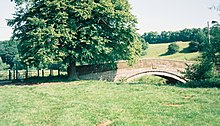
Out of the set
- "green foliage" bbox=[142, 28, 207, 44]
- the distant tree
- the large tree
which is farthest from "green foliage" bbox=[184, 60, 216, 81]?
the distant tree

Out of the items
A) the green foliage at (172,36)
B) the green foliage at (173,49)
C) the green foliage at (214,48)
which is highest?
the green foliage at (172,36)

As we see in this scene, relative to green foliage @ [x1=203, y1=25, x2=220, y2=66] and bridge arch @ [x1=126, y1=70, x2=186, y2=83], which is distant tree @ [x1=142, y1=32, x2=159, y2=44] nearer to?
bridge arch @ [x1=126, y1=70, x2=186, y2=83]

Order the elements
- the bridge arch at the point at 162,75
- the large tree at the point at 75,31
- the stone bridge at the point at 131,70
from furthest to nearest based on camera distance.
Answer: the bridge arch at the point at 162,75 → the stone bridge at the point at 131,70 → the large tree at the point at 75,31

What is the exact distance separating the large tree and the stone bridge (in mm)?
2317

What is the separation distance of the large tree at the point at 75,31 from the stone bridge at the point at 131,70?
2.32 meters

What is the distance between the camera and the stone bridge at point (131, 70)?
106ft

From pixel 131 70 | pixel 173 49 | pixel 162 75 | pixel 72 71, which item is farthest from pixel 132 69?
pixel 173 49

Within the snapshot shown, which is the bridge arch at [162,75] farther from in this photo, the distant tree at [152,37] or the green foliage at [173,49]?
the distant tree at [152,37]

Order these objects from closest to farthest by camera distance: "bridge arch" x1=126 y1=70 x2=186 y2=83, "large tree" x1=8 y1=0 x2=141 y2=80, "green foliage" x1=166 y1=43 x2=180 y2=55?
"large tree" x1=8 y1=0 x2=141 y2=80
"bridge arch" x1=126 y1=70 x2=186 y2=83
"green foliage" x1=166 y1=43 x2=180 y2=55

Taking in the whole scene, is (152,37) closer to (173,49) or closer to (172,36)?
(172,36)

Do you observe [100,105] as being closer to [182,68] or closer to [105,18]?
[105,18]

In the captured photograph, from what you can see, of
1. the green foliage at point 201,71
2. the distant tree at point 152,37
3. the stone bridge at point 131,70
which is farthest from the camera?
the distant tree at point 152,37

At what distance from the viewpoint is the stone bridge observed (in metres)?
32.4

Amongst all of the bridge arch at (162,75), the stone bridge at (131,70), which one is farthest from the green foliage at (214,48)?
the bridge arch at (162,75)
